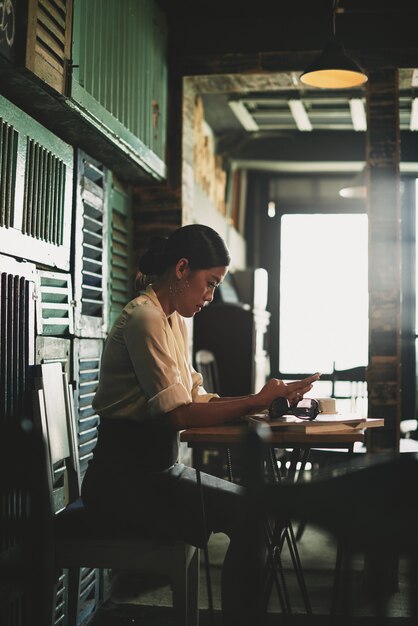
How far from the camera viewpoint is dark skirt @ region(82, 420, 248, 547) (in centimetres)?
256

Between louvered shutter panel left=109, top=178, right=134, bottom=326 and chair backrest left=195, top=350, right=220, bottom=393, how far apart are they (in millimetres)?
1573

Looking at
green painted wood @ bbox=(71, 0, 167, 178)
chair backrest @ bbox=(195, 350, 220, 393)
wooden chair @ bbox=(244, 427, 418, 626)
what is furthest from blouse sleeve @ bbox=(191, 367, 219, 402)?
chair backrest @ bbox=(195, 350, 220, 393)

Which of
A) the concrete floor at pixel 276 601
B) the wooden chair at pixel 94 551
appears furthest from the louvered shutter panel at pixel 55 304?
the concrete floor at pixel 276 601

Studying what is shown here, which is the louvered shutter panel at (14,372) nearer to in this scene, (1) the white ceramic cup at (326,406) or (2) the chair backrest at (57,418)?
(2) the chair backrest at (57,418)

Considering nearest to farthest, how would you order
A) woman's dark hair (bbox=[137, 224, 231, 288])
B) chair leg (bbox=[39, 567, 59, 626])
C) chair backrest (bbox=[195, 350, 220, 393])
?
1. chair leg (bbox=[39, 567, 59, 626])
2. woman's dark hair (bbox=[137, 224, 231, 288])
3. chair backrest (bbox=[195, 350, 220, 393])

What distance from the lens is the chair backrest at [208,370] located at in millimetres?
6293

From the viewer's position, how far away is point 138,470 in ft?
8.69

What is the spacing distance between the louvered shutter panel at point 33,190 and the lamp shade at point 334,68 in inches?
54.3

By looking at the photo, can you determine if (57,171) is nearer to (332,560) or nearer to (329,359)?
(332,560)

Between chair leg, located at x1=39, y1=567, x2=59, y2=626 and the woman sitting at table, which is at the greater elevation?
the woman sitting at table

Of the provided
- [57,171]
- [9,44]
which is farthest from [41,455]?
[57,171]

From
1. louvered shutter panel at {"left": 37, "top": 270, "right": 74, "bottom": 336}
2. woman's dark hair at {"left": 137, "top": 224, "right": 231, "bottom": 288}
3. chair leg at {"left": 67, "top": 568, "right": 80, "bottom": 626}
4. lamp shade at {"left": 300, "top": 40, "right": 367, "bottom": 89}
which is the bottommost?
chair leg at {"left": 67, "top": 568, "right": 80, "bottom": 626}

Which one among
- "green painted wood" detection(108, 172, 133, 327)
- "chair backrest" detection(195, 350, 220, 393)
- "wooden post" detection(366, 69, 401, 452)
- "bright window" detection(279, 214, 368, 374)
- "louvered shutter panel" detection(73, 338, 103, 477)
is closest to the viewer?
"louvered shutter panel" detection(73, 338, 103, 477)

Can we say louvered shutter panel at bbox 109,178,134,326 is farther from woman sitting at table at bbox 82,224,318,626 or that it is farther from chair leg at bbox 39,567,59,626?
chair leg at bbox 39,567,59,626
